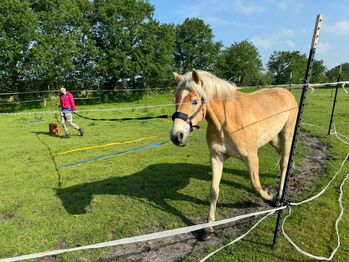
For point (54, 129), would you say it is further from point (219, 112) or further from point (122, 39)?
point (122, 39)

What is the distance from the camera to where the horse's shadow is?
185 inches

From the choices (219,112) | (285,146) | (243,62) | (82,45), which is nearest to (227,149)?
(219,112)

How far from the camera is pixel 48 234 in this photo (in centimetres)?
399

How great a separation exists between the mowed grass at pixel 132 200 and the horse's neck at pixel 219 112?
4.85 ft

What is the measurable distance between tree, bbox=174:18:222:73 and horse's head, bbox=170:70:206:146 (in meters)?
44.5

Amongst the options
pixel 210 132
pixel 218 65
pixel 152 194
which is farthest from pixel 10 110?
pixel 218 65

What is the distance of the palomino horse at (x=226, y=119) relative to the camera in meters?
3.16

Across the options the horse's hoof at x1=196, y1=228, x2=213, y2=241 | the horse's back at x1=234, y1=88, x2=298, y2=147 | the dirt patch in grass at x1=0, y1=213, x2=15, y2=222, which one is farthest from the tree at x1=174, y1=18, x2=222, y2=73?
the horse's hoof at x1=196, y1=228, x2=213, y2=241

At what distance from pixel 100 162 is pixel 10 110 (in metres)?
19.9

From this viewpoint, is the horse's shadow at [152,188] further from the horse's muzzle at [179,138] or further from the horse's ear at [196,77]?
the horse's ear at [196,77]

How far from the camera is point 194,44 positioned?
47.5 m

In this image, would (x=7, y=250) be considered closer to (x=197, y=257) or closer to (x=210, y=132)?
(x=197, y=257)

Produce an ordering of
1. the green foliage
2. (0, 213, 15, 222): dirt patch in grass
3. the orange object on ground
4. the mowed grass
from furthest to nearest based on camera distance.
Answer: the green foliage < the orange object on ground < (0, 213, 15, 222): dirt patch in grass < the mowed grass

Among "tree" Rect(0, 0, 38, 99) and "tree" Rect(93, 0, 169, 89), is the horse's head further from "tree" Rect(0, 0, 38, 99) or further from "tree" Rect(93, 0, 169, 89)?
"tree" Rect(93, 0, 169, 89)
